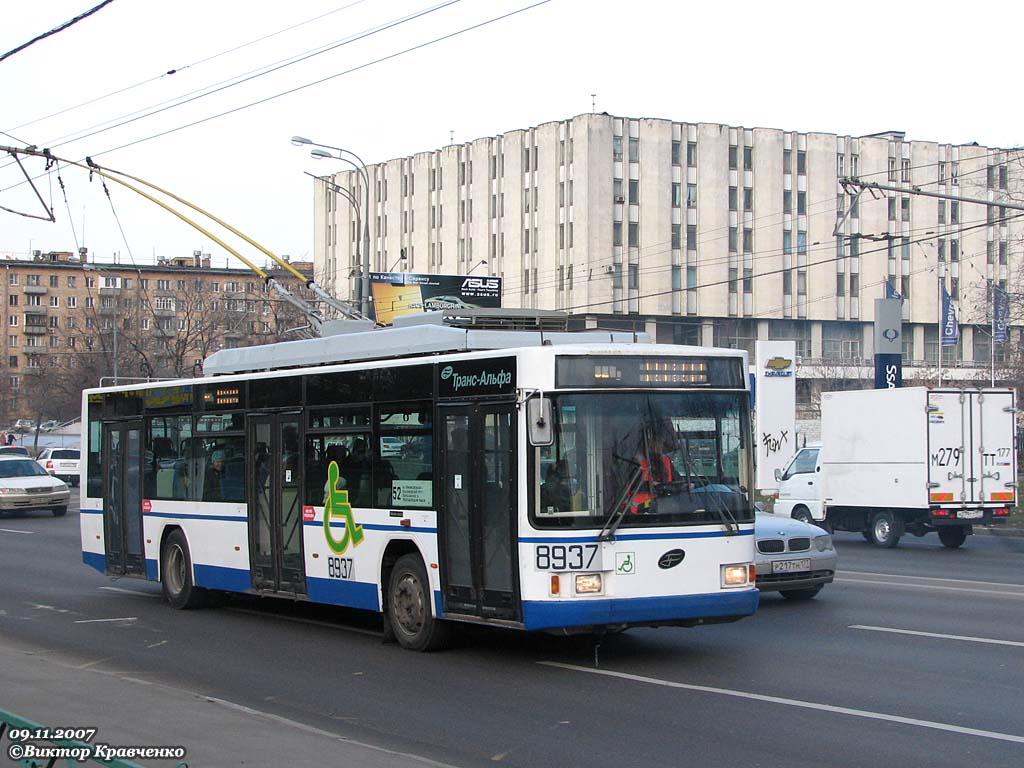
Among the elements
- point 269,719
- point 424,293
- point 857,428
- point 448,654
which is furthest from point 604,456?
point 424,293

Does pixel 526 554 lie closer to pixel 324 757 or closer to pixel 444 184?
pixel 324 757

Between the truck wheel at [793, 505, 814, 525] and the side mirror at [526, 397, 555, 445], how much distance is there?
18794 millimetres

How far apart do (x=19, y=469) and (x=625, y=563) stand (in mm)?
30688

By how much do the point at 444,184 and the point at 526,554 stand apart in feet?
262

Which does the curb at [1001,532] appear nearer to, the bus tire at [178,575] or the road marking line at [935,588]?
the road marking line at [935,588]

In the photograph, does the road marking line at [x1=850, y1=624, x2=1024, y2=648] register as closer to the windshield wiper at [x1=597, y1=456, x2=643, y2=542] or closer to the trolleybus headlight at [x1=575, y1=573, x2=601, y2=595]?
the windshield wiper at [x1=597, y1=456, x2=643, y2=542]

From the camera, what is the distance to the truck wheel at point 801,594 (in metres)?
15.7

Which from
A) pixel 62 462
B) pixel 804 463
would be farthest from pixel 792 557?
pixel 62 462

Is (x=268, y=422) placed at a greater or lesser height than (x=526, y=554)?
greater

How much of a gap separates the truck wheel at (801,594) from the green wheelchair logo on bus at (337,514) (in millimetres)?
5560

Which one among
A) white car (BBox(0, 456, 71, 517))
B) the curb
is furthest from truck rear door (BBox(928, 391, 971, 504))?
white car (BBox(0, 456, 71, 517))

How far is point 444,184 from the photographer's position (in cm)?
8888

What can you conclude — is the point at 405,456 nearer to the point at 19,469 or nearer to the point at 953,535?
the point at 953,535

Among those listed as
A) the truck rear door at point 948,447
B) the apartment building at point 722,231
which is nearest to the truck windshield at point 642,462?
the truck rear door at point 948,447
